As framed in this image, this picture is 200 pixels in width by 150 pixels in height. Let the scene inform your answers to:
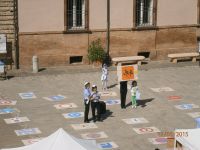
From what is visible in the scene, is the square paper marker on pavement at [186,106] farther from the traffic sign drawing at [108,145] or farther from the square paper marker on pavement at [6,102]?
the square paper marker on pavement at [6,102]

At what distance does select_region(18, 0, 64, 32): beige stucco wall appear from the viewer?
29.2 metres

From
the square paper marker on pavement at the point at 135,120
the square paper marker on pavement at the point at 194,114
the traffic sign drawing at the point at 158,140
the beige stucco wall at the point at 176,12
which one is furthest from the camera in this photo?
the beige stucco wall at the point at 176,12

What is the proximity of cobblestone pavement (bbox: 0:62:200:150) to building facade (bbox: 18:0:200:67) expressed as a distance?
1.30m

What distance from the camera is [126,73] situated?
930 inches

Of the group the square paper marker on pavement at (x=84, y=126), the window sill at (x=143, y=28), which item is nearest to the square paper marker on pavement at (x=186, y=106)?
the square paper marker on pavement at (x=84, y=126)

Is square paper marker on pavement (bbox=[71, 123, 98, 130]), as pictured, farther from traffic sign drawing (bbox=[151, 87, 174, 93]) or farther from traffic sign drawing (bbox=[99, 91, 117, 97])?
traffic sign drawing (bbox=[151, 87, 174, 93])

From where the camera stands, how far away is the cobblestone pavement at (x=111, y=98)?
67.6 feet

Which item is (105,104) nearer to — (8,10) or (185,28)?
(8,10)

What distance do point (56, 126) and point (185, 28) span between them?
14489mm

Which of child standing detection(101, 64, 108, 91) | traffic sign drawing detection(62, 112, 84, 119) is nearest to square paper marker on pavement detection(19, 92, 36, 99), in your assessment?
traffic sign drawing detection(62, 112, 84, 119)

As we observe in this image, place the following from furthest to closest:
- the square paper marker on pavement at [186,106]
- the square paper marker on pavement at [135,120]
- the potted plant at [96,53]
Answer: the potted plant at [96,53], the square paper marker on pavement at [186,106], the square paper marker on pavement at [135,120]

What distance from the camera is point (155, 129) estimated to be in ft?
69.5

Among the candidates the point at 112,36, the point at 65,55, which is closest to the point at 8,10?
the point at 65,55

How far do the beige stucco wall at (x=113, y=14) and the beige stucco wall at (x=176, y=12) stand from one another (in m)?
1.97
